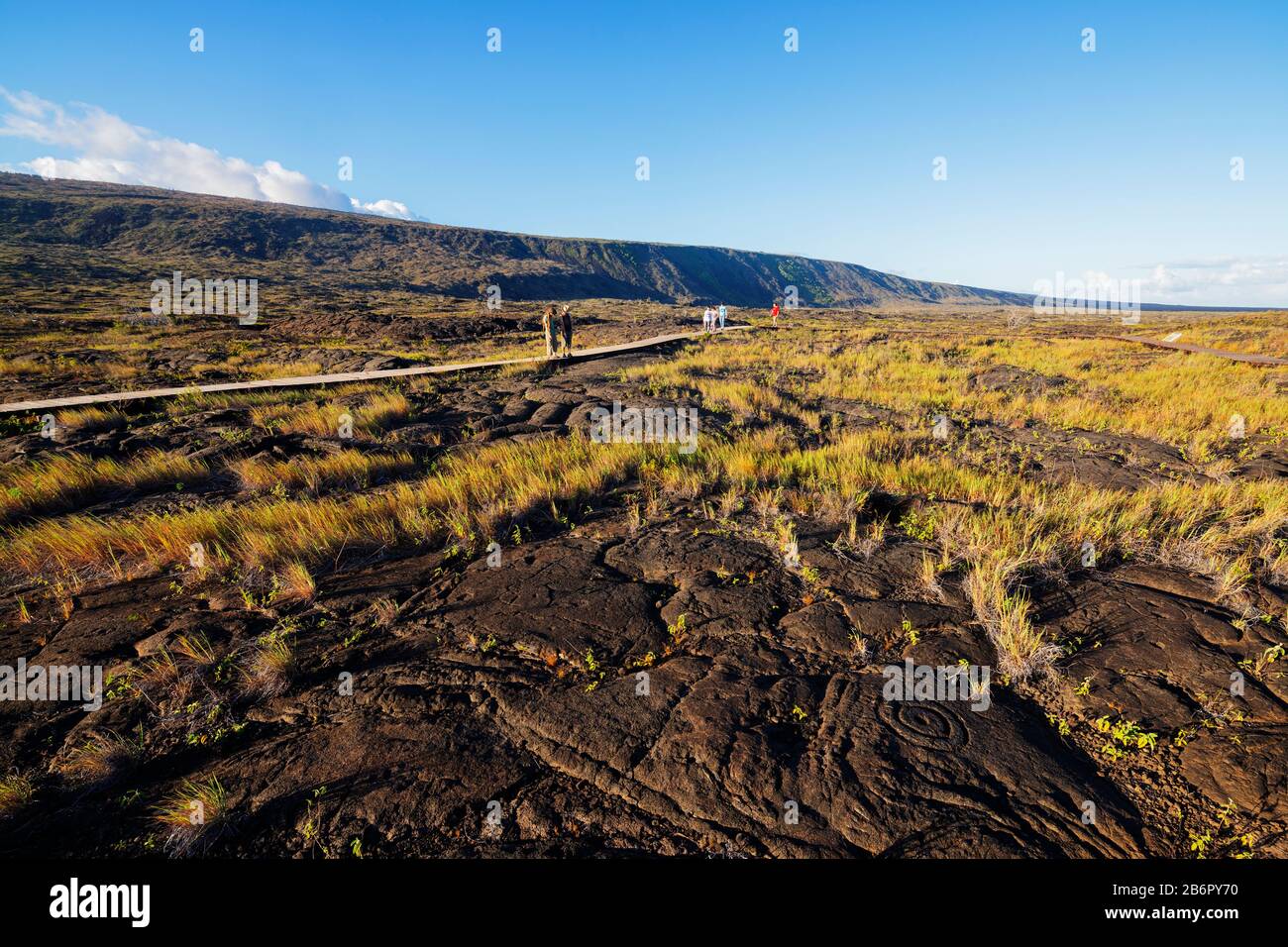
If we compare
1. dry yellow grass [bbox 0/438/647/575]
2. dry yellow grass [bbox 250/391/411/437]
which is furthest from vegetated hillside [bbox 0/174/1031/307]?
dry yellow grass [bbox 0/438/647/575]

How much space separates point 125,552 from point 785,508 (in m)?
6.81

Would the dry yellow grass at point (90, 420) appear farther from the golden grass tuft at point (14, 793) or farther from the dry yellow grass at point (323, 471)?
the golden grass tuft at point (14, 793)

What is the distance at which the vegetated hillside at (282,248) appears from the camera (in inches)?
2571

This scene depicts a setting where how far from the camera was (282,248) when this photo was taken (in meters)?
85.9

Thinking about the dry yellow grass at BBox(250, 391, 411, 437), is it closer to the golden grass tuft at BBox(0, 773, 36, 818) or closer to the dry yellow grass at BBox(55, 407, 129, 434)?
the dry yellow grass at BBox(55, 407, 129, 434)

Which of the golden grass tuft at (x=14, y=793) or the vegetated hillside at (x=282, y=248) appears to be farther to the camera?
the vegetated hillside at (x=282, y=248)

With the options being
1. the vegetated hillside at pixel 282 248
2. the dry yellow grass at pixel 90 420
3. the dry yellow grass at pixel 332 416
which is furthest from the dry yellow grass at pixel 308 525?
the vegetated hillside at pixel 282 248

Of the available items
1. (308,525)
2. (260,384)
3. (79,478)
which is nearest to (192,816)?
(308,525)

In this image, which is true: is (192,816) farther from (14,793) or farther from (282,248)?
(282,248)

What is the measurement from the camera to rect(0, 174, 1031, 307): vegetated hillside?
6531cm
